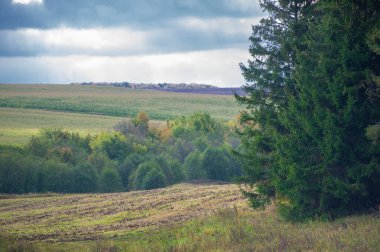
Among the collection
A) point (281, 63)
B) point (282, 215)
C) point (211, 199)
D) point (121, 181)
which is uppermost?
point (281, 63)

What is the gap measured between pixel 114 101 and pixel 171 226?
131306mm

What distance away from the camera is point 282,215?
76.6 feet

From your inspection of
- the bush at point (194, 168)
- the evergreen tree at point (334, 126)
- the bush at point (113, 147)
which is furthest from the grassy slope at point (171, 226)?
the bush at point (113, 147)

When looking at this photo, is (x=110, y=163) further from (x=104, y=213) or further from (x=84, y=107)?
(x=84, y=107)

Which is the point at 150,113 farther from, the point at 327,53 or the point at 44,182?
the point at 327,53

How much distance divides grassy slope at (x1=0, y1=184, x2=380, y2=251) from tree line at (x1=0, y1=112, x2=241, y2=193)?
705 inches

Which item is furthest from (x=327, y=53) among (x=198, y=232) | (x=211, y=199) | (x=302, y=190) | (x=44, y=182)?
(x=44, y=182)

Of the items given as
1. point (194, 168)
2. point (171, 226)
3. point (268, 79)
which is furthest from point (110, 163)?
point (268, 79)

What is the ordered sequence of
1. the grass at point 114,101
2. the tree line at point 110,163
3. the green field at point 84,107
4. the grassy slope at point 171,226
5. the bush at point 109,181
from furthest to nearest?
the grass at point 114,101
the green field at point 84,107
the bush at point 109,181
the tree line at point 110,163
the grassy slope at point 171,226

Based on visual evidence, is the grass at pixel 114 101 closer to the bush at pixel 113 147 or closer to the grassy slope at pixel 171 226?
the bush at pixel 113 147

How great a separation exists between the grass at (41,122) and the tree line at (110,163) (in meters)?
Answer: 7.46

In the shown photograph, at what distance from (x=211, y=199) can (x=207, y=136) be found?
65.1 meters

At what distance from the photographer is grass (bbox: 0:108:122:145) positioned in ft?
→ 354

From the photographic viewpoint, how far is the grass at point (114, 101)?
470ft
